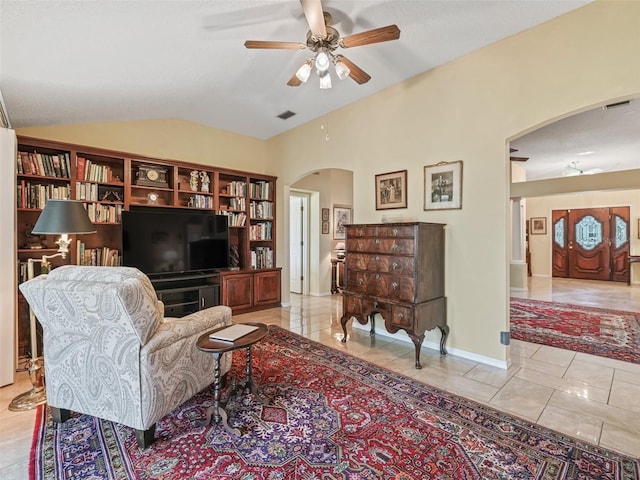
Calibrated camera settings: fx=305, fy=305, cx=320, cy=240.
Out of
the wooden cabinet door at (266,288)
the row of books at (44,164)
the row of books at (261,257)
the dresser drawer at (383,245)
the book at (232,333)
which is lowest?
the wooden cabinet door at (266,288)

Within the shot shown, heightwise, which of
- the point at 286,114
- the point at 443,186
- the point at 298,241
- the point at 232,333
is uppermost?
the point at 286,114

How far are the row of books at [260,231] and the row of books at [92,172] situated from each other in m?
2.09

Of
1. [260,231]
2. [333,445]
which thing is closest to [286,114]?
[260,231]

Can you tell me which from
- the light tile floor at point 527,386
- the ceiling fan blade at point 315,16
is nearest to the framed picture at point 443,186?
the light tile floor at point 527,386

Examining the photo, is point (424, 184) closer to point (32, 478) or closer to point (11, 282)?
point (32, 478)

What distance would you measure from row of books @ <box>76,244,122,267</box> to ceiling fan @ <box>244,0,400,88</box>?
3.00 m

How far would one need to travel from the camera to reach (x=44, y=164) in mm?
3314

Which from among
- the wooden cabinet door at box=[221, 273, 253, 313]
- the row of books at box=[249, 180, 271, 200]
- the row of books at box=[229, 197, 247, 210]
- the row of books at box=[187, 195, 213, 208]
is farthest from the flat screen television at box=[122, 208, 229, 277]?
the row of books at box=[249, 180, 271, 200]

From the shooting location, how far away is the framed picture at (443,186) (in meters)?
3.21

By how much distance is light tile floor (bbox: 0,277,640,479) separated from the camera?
1.90 m

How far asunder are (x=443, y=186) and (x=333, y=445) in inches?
106

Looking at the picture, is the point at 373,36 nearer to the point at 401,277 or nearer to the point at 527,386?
the point at 401,277

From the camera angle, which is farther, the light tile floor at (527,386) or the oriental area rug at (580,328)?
the oriental area rug at (580,328)

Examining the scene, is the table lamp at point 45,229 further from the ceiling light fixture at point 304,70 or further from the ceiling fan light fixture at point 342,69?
the ceiling fan light fixture at point 342,69
